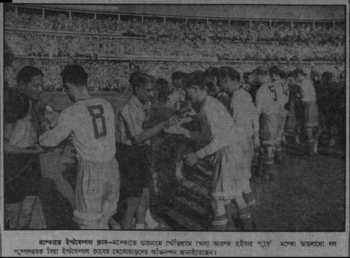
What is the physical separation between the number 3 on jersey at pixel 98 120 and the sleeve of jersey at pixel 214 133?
1.12m

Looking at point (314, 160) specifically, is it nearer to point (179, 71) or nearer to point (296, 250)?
point (296, 250)

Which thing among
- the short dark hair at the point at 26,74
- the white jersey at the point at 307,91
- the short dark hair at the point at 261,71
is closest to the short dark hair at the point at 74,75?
the short dark hair at the point at 26,74

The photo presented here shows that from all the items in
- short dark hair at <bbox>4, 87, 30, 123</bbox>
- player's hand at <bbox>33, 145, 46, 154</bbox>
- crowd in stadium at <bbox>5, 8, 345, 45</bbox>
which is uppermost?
crowd in stadium at <bbox>5, 8, 345, 45</bbox>

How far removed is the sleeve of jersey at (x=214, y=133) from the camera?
5246 mm

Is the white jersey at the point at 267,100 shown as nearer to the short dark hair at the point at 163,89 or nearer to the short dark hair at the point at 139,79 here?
the short dark hair at the point at 163,89

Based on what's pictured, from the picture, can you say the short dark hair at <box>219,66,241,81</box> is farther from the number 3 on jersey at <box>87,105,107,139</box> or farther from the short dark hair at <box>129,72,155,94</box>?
the number 3 on jersey at <box>87,105,107,139</box>

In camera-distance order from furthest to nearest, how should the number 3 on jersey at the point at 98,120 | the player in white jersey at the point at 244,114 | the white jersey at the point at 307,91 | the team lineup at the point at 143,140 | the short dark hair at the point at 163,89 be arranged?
the white jersey at the point at 307,91 < the short dark hair at the point at 163,89 < the player in white jersey at the point at 244,114 < the team lineup at the point at 143,140 < the number 3 on jersey at the point at 98,120

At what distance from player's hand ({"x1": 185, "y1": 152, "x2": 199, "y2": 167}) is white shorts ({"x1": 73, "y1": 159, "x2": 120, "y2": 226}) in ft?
2.64

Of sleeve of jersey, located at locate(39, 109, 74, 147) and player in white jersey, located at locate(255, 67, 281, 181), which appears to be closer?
sleeve of jersey, located at locate(39, 109, 74, 147)

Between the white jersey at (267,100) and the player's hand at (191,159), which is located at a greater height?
the white jersey at (267,100)

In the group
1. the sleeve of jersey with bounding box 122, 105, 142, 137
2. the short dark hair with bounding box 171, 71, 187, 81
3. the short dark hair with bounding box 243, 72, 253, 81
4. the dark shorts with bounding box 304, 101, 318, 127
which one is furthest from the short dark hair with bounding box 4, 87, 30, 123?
the dark shorts with bounding box 304, 101, 318, 127

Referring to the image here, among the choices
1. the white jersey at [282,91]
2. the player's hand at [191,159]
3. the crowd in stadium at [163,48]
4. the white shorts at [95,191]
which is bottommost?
the white shorts at [95,191]

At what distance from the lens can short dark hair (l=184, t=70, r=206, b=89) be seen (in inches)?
213

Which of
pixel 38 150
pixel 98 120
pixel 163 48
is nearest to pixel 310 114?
pixel 163 48
